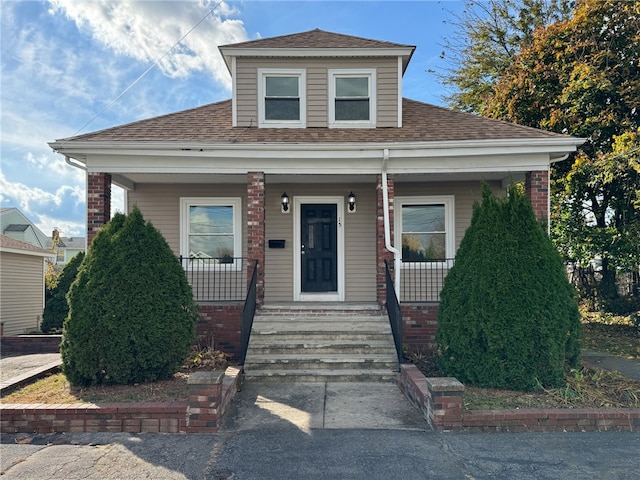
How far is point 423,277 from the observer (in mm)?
9586

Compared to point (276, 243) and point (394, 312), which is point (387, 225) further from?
point (276, 243)

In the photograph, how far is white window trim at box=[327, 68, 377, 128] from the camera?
9273 millimetres

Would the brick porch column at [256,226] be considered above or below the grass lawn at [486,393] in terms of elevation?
above

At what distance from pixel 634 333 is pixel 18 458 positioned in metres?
11.9

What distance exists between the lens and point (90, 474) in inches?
149

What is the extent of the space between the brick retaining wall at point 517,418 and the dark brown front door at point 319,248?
5034mm

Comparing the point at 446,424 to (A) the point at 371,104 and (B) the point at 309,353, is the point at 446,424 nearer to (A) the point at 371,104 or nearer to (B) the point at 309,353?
(B) the point at 309,353

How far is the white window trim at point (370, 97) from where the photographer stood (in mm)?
9273

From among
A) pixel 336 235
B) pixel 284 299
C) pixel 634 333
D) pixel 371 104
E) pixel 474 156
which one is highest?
pixel 371 104

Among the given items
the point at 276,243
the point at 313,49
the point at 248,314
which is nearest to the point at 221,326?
the point at 248,314

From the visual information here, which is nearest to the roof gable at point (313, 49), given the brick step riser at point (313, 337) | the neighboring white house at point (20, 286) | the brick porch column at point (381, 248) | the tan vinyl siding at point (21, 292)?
the brick porch column at point (381, 248)

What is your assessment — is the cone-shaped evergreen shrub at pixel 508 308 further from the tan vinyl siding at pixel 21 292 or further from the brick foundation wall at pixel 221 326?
the tan vinyl siding at pixel 21 292

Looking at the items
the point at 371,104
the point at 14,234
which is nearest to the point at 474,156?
the point at 371,104

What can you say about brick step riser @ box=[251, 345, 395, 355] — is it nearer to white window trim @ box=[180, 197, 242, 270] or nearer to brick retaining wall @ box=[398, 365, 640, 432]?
brick retaining wall @ box=[398, 365, 640, 432]
